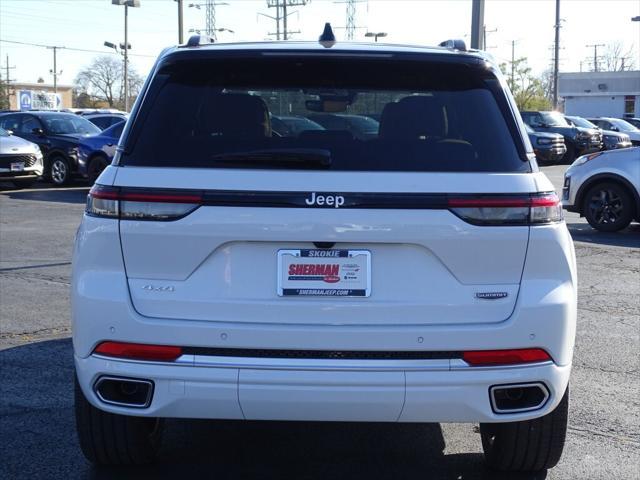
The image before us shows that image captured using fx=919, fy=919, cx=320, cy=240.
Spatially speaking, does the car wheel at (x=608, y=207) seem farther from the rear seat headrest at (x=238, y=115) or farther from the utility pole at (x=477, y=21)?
the rear seat headrest at (x=238, y=115)

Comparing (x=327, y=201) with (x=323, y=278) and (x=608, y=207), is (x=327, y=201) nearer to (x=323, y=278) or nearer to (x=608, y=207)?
(x=323, y=278)

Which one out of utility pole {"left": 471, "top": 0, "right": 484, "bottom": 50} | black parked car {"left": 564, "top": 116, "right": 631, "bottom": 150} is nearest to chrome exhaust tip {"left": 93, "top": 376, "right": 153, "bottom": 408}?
utility pole {"left": 471, "top": 0, "right": 484, "bottom": 50}

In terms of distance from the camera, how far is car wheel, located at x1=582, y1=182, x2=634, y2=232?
12.9m

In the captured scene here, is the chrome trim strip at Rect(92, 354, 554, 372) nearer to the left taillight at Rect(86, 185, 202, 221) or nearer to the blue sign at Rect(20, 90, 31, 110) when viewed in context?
the left taillight at Rect(86, 185, 202, 221)

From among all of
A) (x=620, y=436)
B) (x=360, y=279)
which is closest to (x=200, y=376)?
(x=360, y=279)

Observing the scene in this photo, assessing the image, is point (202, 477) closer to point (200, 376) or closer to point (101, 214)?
point (200, 376)

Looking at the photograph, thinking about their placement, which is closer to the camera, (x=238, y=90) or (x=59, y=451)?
(x=238, y=90)

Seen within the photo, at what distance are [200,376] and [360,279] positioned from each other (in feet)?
2.31

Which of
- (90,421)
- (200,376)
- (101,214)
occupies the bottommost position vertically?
(90,421)

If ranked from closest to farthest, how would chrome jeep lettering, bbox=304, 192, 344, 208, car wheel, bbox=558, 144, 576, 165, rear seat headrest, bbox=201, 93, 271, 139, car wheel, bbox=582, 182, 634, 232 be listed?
1. chrome jeep lettering, bbox=304, 192, 344, 208
2. rear seat headrest, bbox=201, 93, 271, 139
3. car wheel, bbox=582, 182, 634, 232
4. car wheel, bbox=558, 144, 576, 165

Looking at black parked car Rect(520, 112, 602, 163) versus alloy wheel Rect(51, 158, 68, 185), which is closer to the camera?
alloy wheel Rect(51, 158, 68, 185)

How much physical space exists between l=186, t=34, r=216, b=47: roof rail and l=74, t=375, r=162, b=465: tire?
154 cm

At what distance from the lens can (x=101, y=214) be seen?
3576 mm

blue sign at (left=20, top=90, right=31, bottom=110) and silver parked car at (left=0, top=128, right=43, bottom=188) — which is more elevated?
blue sign at (left=20, top=90, right=31, bottom=110)
